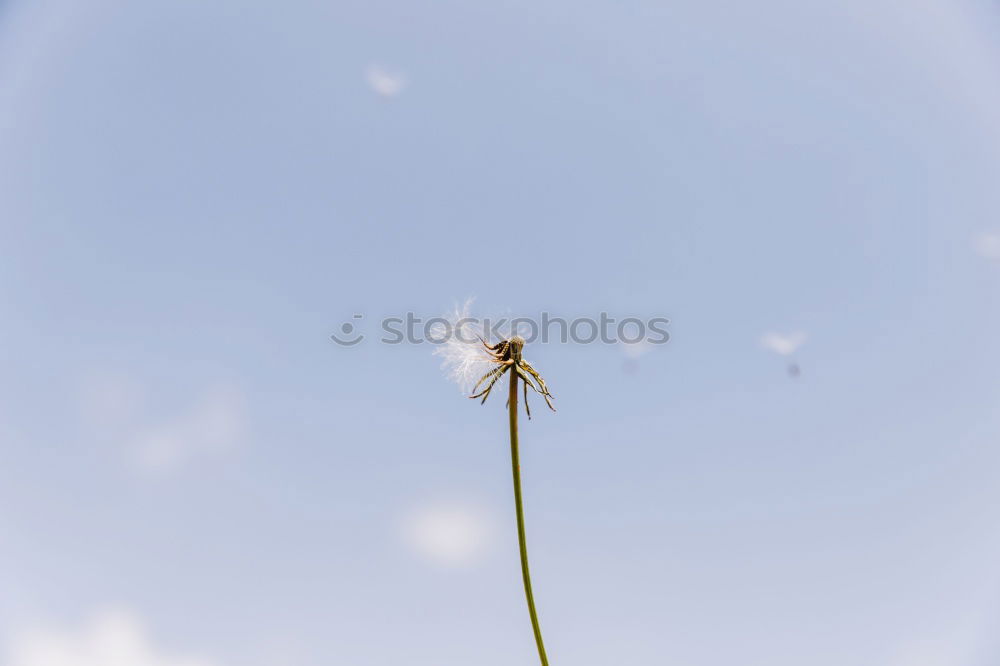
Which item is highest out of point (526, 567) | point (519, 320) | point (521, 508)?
point (519, 320)

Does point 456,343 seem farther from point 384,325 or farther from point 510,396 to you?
point 510,396

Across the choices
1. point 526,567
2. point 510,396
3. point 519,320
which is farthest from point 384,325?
point 526,567

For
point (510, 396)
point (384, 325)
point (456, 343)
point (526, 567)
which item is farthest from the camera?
point (384, 325)

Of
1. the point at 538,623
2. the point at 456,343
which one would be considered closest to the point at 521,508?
the point at 538,623

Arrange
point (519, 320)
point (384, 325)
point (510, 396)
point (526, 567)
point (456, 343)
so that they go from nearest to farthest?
point (526, 567) < point (510, 396) < point (519, 320) < point (456, 343) < point (384, 325)

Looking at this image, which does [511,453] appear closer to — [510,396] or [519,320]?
[510,396]

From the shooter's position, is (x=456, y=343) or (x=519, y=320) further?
(x=456, y=343)

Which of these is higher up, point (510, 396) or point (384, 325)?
point (384, 325)

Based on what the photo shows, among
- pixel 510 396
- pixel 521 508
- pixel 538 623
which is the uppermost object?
pixel 510 396

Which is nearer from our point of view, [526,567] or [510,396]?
[526,567]
